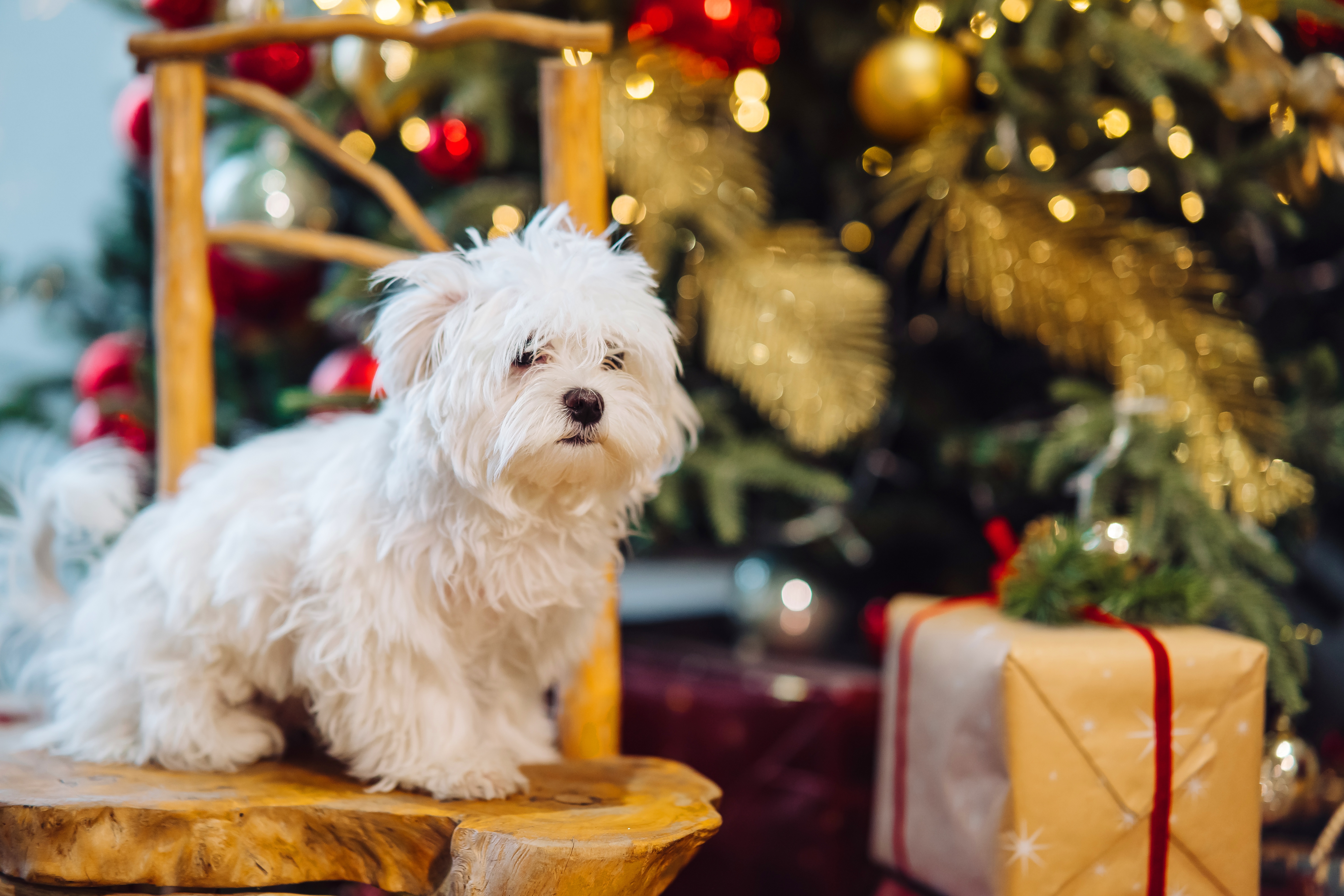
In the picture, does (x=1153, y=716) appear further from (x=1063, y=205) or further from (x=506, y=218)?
(x=506, y=218)

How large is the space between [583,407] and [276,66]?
1035 mm

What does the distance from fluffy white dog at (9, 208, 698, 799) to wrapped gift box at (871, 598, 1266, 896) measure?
46 cm

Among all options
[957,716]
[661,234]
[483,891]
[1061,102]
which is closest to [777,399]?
[661,234]

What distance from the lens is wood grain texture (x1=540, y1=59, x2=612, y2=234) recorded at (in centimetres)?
120

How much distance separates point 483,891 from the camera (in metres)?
0.86

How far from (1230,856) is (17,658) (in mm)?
1515

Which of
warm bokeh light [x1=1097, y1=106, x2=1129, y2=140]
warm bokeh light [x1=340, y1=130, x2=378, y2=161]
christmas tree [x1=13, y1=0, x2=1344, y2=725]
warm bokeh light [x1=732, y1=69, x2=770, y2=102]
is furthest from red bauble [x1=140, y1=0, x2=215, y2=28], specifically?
warm bokeh light [x1=1097, y1=106, x2=1129, y2=140]

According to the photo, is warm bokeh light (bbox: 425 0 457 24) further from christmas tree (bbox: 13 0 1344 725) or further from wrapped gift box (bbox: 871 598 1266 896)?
wrapped gift box (bbox: 871 598 1266 896)

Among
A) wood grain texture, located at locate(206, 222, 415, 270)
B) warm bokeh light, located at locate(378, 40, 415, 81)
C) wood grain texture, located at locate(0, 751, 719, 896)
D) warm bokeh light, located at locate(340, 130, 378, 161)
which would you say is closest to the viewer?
wood grain texture, located at locate(0, 751, 719, 896)

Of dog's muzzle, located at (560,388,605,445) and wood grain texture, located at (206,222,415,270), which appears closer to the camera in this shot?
dog's muzzle, located at (560,388,605,445)

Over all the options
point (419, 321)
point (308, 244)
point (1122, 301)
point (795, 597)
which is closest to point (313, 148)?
point (308, 244)

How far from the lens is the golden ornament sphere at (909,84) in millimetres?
1421

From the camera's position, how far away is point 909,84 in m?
1.42

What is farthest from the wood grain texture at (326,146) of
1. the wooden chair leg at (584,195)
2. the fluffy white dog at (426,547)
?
the fluffy white dog at (426,547)
